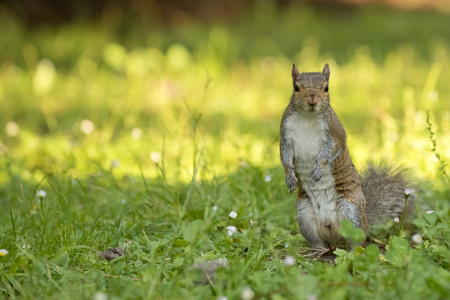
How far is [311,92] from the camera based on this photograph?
2643 millimetres

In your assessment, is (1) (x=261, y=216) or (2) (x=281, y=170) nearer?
(1) (x=261, y=216)

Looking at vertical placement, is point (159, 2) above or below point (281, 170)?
above

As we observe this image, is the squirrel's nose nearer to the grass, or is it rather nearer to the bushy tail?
the grass

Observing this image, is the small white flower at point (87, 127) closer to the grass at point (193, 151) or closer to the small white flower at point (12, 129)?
the grass at point (193, 151)

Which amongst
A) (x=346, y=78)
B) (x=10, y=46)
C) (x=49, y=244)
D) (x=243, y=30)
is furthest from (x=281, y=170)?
(x=243, y=30)

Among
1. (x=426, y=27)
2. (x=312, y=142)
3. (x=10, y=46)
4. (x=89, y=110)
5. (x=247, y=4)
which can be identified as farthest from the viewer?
(x=247, y=4)

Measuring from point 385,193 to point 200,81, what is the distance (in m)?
3.33

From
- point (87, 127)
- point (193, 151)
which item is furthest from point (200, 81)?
point (193, 151)

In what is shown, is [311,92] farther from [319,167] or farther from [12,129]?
[12,129]

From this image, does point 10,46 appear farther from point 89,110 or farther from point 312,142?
point 312,142

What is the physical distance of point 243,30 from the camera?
8789 mm

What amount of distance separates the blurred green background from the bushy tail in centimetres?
27

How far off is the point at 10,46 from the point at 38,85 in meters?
1.55

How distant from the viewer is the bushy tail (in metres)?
2.94
